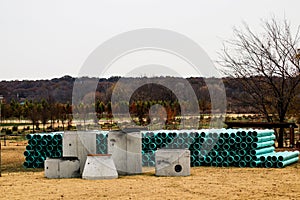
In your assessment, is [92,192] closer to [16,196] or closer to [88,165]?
[16,196]

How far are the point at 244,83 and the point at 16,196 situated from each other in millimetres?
17387

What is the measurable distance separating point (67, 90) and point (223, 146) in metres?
61.3

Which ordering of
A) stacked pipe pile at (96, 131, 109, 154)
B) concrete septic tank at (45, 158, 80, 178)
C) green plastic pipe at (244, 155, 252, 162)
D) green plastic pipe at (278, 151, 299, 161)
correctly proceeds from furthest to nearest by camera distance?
stacked pipe pile at (96, 131, 109, 154) → green plastic pipe at (244, 155, 252, 162) → green plastic pipe at (278, 151, 299, 161) → concrete septic tank at (45, 158, 80, 178)

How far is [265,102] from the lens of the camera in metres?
26.8

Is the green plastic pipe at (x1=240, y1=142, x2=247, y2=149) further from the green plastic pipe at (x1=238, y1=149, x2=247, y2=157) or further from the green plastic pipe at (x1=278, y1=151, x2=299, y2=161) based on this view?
the green plastic pipe at (x1=278, y1=151, x2=299, y2=161)

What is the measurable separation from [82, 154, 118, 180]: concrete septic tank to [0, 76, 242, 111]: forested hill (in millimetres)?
14498

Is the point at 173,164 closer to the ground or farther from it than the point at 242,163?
farther from it

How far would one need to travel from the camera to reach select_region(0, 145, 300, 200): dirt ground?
38.3 feet

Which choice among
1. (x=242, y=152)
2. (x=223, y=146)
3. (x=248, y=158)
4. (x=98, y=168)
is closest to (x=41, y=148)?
(x=98, y=168)

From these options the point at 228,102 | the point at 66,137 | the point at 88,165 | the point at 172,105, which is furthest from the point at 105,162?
the point at 172,105

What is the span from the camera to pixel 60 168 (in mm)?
15094

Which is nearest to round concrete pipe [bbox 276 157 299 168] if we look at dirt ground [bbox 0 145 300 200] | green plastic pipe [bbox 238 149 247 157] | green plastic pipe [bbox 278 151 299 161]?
green plastic pipe [bbox 278 151 299 161]

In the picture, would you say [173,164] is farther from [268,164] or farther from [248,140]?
[268,164]

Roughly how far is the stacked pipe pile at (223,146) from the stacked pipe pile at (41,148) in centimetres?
302
